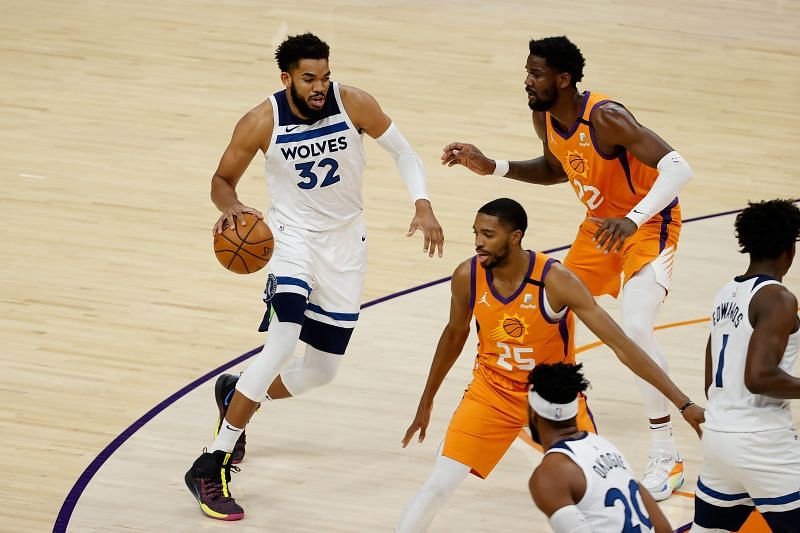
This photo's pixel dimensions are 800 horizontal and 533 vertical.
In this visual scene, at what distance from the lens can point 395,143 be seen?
21.2ft

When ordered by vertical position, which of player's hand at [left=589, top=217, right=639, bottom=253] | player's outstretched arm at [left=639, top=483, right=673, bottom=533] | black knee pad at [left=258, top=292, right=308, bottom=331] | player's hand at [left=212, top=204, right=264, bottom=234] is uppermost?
player's hand at [left=589, top=217, right=639, bottom=253]

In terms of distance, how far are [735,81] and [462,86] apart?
302 centimetres

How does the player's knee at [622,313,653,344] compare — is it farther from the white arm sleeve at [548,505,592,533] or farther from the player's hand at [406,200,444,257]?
the white arm sleeve at [548,505,592,533]

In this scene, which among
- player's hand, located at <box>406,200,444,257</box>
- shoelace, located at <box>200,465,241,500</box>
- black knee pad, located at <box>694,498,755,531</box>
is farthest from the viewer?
shoelace, located at <box>200,465,241,500</box>

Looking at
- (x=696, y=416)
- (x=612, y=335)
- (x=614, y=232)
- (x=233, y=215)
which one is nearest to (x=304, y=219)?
(x=233, y=215)

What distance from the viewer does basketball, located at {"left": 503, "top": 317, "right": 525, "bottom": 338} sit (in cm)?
534

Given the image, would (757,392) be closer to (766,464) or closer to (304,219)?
(766,464)

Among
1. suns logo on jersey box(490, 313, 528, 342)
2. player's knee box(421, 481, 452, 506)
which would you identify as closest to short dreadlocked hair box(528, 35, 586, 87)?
suns logo on jersey box(490, 313, 528, 342)

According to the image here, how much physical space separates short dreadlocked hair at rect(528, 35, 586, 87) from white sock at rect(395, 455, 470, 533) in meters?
2.09

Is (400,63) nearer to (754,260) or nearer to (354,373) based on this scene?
(354,373)

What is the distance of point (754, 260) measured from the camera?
469 centimetres

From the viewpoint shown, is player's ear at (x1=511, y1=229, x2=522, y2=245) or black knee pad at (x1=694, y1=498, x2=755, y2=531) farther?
player's ear at (x1=511, y1=229, x2=522, y2=245)

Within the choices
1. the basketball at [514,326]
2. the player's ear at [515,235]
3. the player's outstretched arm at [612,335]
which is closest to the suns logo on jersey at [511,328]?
the basketball at [514,326]

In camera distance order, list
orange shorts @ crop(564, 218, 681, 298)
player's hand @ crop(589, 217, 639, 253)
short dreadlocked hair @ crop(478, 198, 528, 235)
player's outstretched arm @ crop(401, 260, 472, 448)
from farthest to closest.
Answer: orange shorts @ crop(564, 218, 681, 298) < player's hand @ crop(589, 217, 639, 253) < player's outstretched arm @ crop(401, 260, 472, 448) < short dreadlocked hair @ crop(478, 198, 528, 235)
